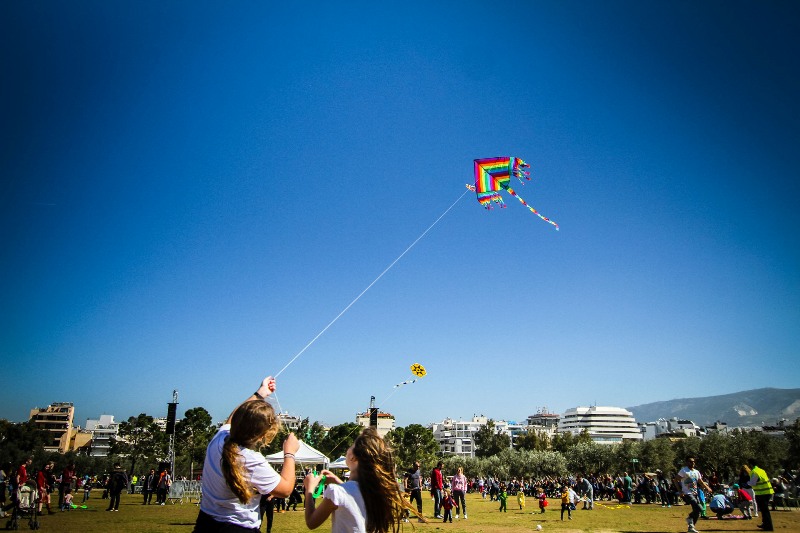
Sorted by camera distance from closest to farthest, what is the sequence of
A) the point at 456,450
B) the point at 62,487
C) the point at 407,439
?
the point at 62,487, the point at 407,439, the point at 456,450

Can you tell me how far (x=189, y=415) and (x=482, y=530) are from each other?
6455 centimetres

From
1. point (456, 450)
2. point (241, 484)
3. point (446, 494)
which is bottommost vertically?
point (456, 450)

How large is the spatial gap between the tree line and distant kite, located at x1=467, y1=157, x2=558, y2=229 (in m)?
52.6

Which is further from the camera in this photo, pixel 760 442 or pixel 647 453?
pixel 647 453

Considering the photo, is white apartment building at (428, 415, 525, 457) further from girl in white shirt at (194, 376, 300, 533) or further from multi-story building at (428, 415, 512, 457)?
girl in white shirt at (194, 376, 300, 533)

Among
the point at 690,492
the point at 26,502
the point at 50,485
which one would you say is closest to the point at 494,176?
the point at 690,492

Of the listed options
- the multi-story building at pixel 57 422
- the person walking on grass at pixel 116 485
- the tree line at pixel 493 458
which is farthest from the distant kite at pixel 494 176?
the multi-story building at pixel 57 422

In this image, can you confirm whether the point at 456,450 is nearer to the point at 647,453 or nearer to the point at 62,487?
the point at 647,453

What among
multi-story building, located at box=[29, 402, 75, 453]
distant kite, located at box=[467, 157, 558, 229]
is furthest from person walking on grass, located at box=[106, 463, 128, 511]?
multi-story building, located at box=[29, 402, 75, 453]

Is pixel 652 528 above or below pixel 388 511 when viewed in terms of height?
below

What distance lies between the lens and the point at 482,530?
14312mm

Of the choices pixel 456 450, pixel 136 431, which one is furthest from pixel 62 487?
pixel 456 450

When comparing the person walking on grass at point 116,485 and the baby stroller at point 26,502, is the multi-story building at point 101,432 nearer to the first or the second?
the person walking on grass at point 116,485

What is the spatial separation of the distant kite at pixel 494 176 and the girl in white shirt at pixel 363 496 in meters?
12.5
